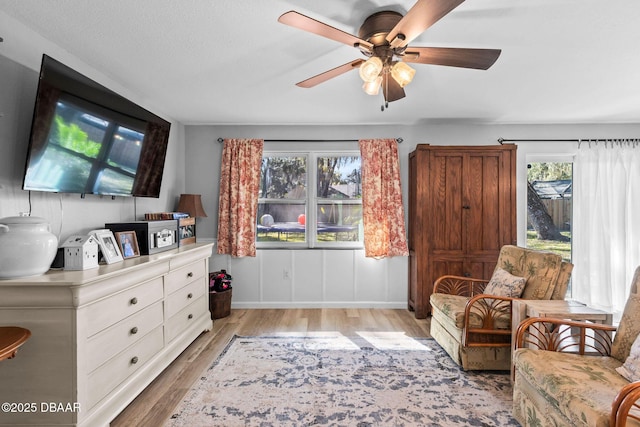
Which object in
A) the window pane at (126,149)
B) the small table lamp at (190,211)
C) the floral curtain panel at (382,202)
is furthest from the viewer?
the floral curtain panel at (382,202)

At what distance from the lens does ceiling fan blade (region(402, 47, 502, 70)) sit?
1.64 metres

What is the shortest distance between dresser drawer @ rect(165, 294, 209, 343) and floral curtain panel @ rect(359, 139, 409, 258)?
6.50 feet

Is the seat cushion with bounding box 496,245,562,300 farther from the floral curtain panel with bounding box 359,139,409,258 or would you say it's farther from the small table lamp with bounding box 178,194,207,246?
the small table lamp with bounding box 178,194,207,246

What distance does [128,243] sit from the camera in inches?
94.4

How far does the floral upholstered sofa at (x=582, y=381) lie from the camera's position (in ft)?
4.26

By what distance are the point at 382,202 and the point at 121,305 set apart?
2945 mm

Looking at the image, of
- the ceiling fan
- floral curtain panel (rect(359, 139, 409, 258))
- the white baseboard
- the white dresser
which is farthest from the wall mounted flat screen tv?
floral curtain panel (rect(359, 139, 409, 258))

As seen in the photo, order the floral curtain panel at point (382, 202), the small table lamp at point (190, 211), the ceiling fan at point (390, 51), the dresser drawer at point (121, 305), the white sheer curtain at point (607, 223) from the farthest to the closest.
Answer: the floral curtain panel at point (382, 202) < the white sheer curtain at point (607, 223) < the small table lamp at point (190, 211) < the dresser drawer at point (121, 305) < the ceiling fan at point (390, 51)

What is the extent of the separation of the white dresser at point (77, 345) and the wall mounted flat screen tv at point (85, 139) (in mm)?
646

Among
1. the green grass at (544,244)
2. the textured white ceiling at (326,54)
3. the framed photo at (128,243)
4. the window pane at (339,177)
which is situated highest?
the textured white ceiling at (326,54)

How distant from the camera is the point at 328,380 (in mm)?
2361

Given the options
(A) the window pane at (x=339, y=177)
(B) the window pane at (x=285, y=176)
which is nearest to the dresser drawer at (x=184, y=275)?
(B) the window pane at (x=285, y=176)

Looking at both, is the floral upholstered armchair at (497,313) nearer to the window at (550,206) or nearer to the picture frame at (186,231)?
the window at (550,206)

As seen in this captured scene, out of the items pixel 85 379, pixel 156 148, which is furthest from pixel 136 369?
pixel 156 148
